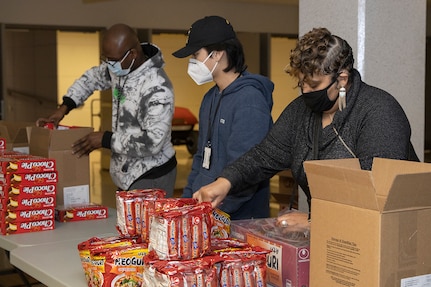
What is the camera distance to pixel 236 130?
8.98ft

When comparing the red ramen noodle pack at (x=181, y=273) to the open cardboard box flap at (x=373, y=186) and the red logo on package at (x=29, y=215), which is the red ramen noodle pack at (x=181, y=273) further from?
the red logo on package at (x=29, y=215)

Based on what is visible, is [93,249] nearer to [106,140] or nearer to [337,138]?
[337,138]

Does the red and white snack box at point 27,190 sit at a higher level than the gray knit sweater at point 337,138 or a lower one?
lower

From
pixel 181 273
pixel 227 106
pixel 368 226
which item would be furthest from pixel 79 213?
pixel 368 226

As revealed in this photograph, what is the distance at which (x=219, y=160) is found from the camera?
2.88 metres

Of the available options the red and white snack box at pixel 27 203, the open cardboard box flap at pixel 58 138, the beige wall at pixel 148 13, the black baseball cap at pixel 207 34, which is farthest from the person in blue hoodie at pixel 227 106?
the beige wall at pixel 148 13

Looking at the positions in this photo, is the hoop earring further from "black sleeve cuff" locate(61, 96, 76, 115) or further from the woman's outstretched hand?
"black sleeve cuff" locate(61, 96, 76, 115)

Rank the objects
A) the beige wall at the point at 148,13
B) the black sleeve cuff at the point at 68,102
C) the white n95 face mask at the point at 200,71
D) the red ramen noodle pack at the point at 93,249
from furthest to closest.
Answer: the beige wall at the point at 148,13, the black sleeve cuff at the point at 68,102, the white n95 face mask at the point at 200,71, the red ramen noodle pack at the point at 93,249

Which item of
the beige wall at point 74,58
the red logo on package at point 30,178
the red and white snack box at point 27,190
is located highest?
the beige wall at point 74,58

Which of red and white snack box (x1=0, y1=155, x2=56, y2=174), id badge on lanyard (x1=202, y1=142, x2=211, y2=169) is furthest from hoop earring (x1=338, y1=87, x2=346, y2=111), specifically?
red and white snack box (x1=0, y1=155, x2=56, y2=174)

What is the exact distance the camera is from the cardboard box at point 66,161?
343 centimetres

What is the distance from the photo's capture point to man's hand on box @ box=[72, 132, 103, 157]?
11.3 ft

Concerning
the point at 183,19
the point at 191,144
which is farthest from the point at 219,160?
the point at 191,144

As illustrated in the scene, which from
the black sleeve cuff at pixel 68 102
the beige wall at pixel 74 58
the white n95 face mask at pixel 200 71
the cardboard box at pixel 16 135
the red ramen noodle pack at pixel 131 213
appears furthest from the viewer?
the beige wall at pixel 74 58
